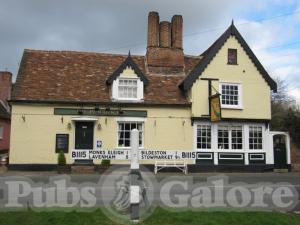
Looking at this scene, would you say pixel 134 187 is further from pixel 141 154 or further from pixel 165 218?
pixel 141 154

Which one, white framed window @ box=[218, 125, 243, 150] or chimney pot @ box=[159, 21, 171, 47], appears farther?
chimney pot @ box=[159, 21, 171, 47]

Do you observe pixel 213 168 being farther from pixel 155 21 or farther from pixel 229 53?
pixel 155 21

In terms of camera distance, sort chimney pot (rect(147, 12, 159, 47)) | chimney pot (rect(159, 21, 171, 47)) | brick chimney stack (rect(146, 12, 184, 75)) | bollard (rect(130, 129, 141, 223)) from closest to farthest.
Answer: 1. bollard (rect(130, 129, 141, 223))
2. brick chimney stack (rect(146, 12, 184, 75))
3. chimney pot (rect(147, 12, 159, 47))
4. chimney pot (rect(159, 21, 171, 47))

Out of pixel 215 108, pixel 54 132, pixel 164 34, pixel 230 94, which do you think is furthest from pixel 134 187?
pixel 164 34

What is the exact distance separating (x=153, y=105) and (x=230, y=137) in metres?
5.41

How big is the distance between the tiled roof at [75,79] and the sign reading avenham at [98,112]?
0.60m

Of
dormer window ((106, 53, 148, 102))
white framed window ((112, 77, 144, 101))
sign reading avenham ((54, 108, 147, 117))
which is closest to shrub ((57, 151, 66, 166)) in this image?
sign reading avenham ((54, 108, 147, 117))

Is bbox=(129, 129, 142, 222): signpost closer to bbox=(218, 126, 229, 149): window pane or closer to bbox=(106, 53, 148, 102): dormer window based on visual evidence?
bbox=(106, 53, 148, 102): dormer window

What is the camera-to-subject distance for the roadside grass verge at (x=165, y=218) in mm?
7937

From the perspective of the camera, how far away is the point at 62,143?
2544 centimetres

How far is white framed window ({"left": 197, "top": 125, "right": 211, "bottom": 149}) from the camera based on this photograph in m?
27.1

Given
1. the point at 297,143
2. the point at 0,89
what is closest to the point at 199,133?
the point at 297,143

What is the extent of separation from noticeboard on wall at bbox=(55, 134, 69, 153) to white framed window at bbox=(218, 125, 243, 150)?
31.3ft

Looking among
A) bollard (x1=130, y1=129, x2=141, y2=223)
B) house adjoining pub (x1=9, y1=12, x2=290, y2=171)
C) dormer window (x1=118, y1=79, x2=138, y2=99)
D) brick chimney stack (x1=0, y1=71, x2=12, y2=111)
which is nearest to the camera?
bollard (x1=130, y1=129, x2=141, y2=223)
